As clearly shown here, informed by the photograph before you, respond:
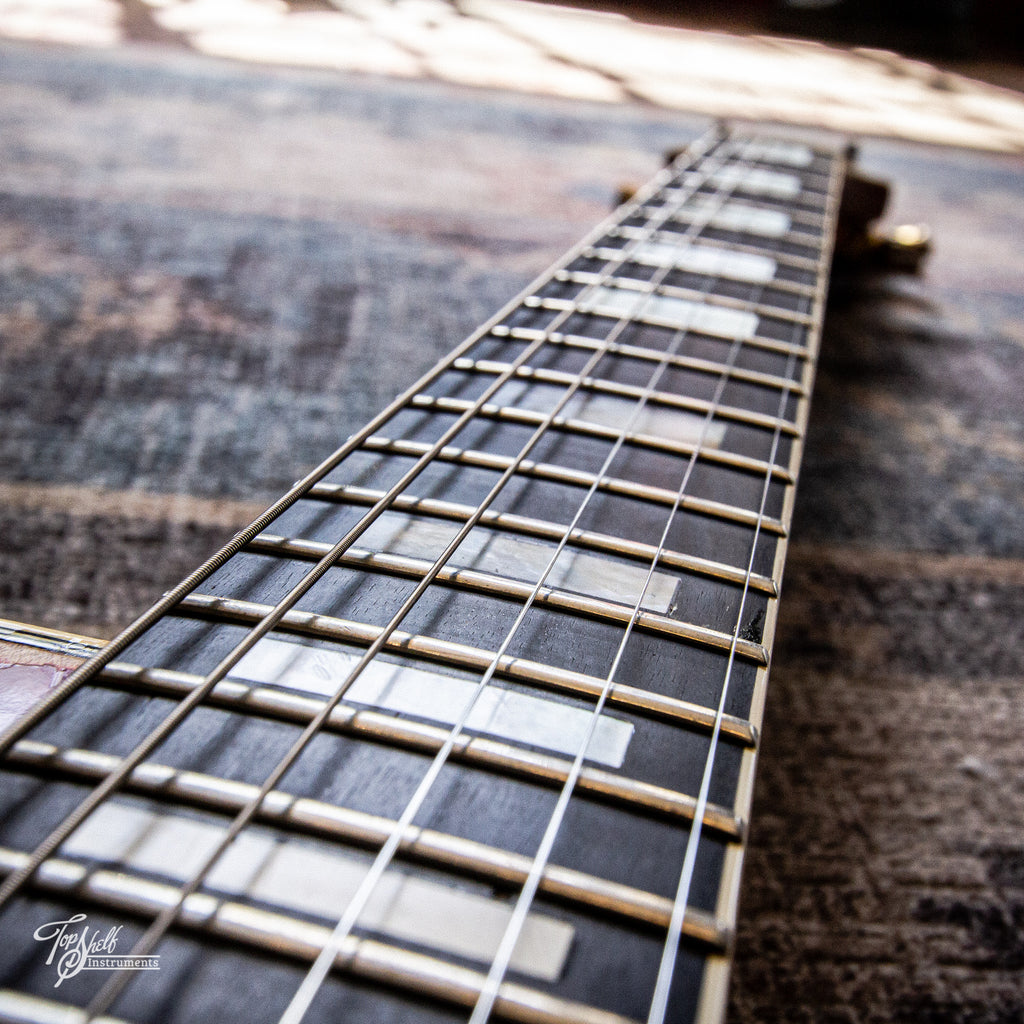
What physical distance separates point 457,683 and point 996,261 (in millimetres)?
2201

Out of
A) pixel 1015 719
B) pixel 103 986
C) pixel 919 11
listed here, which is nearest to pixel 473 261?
pixel 1015 719

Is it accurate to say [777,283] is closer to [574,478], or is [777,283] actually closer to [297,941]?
[574,478]

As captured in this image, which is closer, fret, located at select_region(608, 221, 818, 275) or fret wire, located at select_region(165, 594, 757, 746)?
fret wire, located at select_region(165, 594, 757, 746)

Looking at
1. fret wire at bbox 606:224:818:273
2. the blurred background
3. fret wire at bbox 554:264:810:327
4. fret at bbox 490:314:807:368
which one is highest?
fret wire at bbox 606:224:818:273

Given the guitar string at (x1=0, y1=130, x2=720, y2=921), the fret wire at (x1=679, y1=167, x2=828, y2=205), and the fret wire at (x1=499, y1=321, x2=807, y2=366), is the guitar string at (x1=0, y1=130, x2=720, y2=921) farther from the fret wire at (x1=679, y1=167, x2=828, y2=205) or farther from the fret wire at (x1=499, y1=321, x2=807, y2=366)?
the fret wire at (x1=679, y1=167, x2=828, y2=205)

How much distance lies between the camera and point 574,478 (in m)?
0.71

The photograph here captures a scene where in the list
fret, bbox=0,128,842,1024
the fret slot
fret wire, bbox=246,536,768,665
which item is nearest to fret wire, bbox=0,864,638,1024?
fret, bbox=0,128,842,1024

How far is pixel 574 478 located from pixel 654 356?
0.86ft

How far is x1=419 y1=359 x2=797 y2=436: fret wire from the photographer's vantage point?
0.82 m

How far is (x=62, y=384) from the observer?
127 cm

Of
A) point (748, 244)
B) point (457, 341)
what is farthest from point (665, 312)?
point (457, 341)

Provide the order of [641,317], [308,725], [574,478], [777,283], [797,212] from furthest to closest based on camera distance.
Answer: [797,212]
[777,283]
[641,317]
[574,478]
[308,725]

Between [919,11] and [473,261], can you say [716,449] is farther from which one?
[919,11]

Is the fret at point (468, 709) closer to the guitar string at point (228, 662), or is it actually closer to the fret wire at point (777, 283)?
the guitar string at point (228, 662)
